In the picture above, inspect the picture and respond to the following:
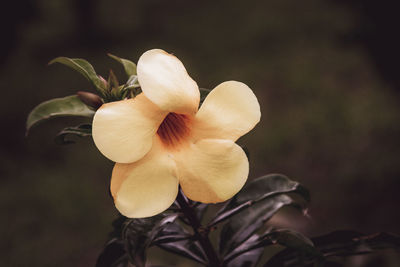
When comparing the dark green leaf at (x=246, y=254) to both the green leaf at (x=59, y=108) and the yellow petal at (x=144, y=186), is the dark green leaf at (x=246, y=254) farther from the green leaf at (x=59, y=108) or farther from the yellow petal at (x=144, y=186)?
the green leaf at (x=59, y=108)

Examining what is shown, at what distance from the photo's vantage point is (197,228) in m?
1.01

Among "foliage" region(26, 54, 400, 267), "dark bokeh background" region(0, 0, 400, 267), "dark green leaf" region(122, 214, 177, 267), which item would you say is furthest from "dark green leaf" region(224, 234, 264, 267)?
"dark bokeh background" region(0, 0, 400, 267)

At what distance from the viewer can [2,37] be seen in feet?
17.1

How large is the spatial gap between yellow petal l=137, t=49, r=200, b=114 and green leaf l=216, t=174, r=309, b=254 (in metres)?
0.33

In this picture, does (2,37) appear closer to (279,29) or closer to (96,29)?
(96,29)

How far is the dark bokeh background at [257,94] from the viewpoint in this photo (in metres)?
3.05

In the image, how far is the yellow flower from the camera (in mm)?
750

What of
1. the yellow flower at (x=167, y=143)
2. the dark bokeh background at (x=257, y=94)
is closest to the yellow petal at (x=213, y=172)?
the yellow flower at (x=167, y=143)

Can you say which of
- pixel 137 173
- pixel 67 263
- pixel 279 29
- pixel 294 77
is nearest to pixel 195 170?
pixel 137 173

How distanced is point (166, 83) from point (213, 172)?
18 cm

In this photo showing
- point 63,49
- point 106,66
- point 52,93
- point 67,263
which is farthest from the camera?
point 63,49

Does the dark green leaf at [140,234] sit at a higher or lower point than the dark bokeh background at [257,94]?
higher

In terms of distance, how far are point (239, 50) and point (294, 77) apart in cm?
86

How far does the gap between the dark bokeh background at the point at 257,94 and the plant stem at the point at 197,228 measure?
5.91 feet
